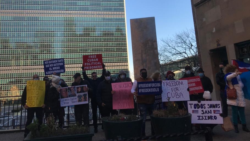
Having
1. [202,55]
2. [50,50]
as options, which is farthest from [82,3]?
[202,55]

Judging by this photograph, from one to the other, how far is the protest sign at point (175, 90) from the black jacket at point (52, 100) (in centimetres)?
333

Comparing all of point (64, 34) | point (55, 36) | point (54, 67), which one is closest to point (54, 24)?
point (55, 36)

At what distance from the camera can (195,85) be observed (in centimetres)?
571

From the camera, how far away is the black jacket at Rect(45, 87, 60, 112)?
17.1ft

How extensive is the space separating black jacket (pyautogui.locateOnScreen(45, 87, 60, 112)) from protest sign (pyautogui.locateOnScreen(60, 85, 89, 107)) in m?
0.18

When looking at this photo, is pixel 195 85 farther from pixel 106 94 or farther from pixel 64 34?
pixel 64 34

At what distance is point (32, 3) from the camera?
120 m

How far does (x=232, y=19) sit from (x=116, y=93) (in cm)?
769

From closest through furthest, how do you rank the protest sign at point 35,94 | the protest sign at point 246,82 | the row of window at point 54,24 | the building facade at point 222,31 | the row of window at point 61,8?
the protest sign at point 35,94 → the protest sign at point 246,82 → the building facade at point 222,31 → the row of window at point 54,24 → the row of window at point 61,8

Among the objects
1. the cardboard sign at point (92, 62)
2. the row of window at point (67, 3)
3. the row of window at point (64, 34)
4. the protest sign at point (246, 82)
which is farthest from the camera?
the row of window at point (67, 3)

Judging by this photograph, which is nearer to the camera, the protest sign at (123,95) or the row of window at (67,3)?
the protest sign at (123,95)

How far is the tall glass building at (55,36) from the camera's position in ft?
366

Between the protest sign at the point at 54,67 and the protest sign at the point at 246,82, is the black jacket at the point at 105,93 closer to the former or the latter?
the protest sign at the point at 54,67

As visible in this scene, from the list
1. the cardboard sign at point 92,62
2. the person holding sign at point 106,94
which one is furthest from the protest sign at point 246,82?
the cardboard sign at point 92,62
